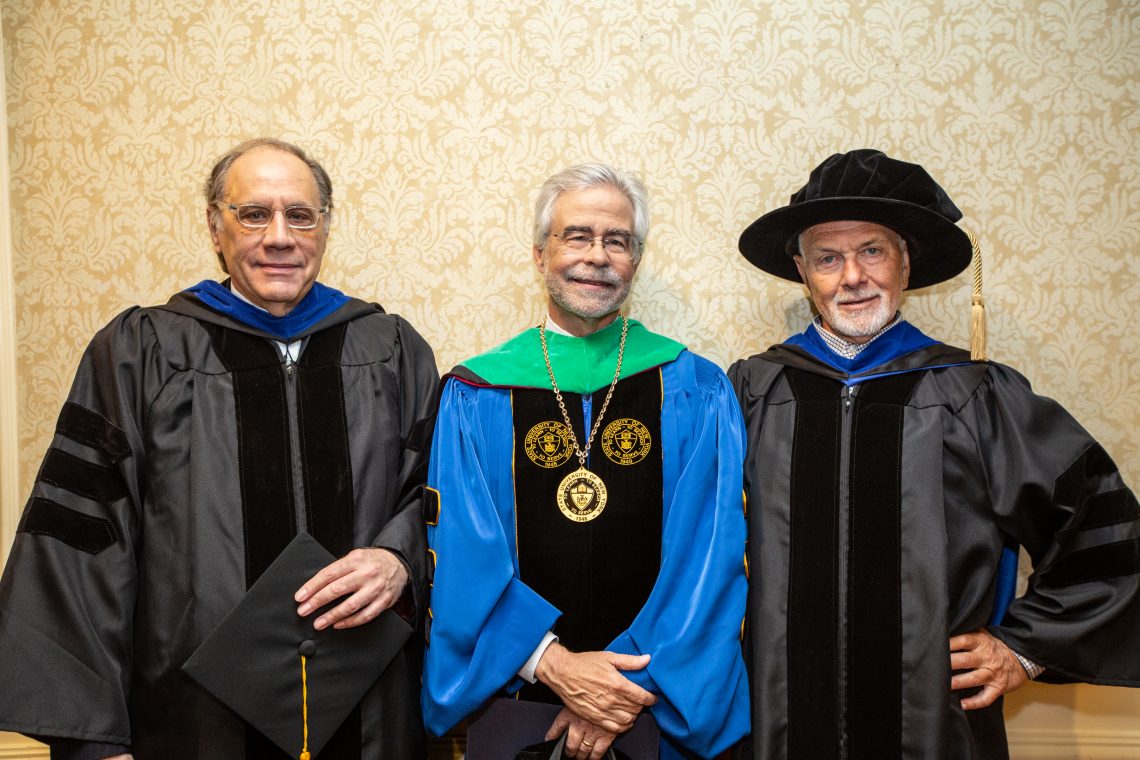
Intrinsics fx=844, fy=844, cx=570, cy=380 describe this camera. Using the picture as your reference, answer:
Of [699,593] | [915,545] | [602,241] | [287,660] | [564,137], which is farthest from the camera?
[564,137]

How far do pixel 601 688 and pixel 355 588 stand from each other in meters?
0.67

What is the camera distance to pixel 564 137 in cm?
311

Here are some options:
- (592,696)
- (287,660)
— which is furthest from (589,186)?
(287,660)

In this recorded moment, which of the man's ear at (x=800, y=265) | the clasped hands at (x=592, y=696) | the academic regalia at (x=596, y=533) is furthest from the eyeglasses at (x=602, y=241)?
the clasped hands at (x=592, y=696)

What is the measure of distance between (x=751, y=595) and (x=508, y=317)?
137 cm

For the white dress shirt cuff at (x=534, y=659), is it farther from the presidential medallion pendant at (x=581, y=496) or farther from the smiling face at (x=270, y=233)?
the smiling face at (x=270, y=233)

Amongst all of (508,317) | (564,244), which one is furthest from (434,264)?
(564,244)

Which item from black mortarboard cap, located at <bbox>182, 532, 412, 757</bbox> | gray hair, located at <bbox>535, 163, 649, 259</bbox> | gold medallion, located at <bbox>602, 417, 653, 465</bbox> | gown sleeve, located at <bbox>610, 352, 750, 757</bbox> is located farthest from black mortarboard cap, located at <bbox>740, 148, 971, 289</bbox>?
black mortarboard cap, located at <bbox>182, 532, 412, 757</bbox>

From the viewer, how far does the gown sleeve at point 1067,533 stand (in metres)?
2.25

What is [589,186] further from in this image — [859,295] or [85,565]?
[85,565]

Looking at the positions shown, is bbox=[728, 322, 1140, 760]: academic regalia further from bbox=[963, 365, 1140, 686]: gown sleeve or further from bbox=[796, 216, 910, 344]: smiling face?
bbox=[796, 216, 910, 344]: smiling face

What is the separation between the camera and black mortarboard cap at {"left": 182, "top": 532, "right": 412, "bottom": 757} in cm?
199

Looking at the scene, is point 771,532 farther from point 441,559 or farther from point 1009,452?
point 441,559

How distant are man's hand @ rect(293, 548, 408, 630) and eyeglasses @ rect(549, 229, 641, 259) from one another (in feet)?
3.25
